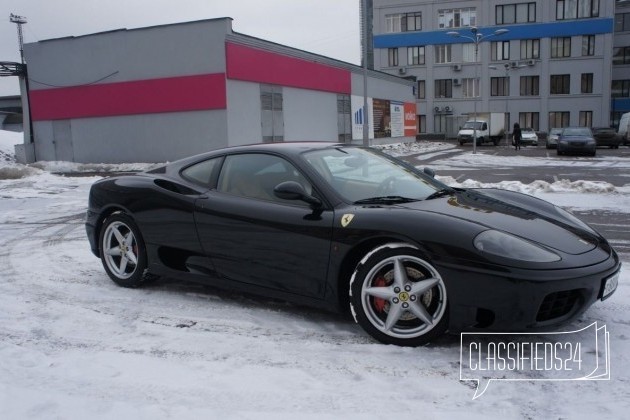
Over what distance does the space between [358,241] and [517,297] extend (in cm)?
102

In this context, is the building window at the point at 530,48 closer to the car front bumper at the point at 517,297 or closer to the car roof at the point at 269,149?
the car roof at the point at 269,149

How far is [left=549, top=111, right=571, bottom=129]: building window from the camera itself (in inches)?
2192

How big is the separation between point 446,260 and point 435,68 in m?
58.9

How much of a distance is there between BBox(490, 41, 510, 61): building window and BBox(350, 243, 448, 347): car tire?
58101mm

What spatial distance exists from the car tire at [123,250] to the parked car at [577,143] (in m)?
26.5

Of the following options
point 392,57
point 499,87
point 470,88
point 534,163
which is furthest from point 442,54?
point 534,163

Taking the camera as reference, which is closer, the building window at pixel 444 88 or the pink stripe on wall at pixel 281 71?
the pink stripe on wall at pixel 281 71

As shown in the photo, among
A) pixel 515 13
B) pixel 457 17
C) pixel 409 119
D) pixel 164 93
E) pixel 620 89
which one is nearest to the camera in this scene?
pixel 164 93

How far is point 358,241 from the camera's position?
3695mm

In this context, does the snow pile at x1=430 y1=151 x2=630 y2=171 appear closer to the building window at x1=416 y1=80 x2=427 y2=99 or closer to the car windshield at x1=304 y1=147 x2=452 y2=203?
the car windshield at x1=304 y1=147 x2=452 y2=203

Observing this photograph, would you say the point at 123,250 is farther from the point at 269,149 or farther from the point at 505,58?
the point at 505,58

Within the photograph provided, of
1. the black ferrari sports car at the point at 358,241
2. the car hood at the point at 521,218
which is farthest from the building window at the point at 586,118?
the car hood at the point at 521,218

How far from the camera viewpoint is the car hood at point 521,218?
3.58 m

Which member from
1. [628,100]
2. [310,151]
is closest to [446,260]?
[310,151]
